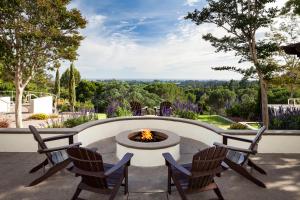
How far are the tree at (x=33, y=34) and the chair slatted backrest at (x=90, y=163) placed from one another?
7.59 m

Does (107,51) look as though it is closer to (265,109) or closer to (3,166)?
(265,109)

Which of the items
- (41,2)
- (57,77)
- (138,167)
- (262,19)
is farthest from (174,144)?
(57,77)

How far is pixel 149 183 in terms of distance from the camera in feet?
13.3

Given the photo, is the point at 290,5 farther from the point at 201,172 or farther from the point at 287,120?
the point at 201,172

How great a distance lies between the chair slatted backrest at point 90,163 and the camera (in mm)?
3176

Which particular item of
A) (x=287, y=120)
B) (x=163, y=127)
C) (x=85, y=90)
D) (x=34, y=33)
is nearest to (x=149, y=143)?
(x=163, y=127)

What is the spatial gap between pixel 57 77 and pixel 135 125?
62.4 feet

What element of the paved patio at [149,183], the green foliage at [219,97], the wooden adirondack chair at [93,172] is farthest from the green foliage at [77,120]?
the green foliage at [219,97]

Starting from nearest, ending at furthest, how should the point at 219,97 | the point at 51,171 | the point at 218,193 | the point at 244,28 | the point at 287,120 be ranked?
the point at 218,193 → the point at 51,171 → the point at 287,120 → the point at 244,28 → the point at 219,97

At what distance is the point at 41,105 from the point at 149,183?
39.8 feet

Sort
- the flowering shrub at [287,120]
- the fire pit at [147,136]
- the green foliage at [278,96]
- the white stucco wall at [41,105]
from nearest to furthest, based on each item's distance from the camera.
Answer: the fire pit at [147,136] < the flowering shrub at [287,120] < the white stucco wall at [41,105] < the green foliage at [278,96]

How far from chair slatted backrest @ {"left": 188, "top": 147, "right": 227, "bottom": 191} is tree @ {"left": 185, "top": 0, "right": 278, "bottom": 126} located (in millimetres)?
5443

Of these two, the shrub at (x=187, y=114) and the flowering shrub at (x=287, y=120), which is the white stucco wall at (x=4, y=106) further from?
the flowering shrub at (x=287, y=120)

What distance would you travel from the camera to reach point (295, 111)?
698 centimetres
